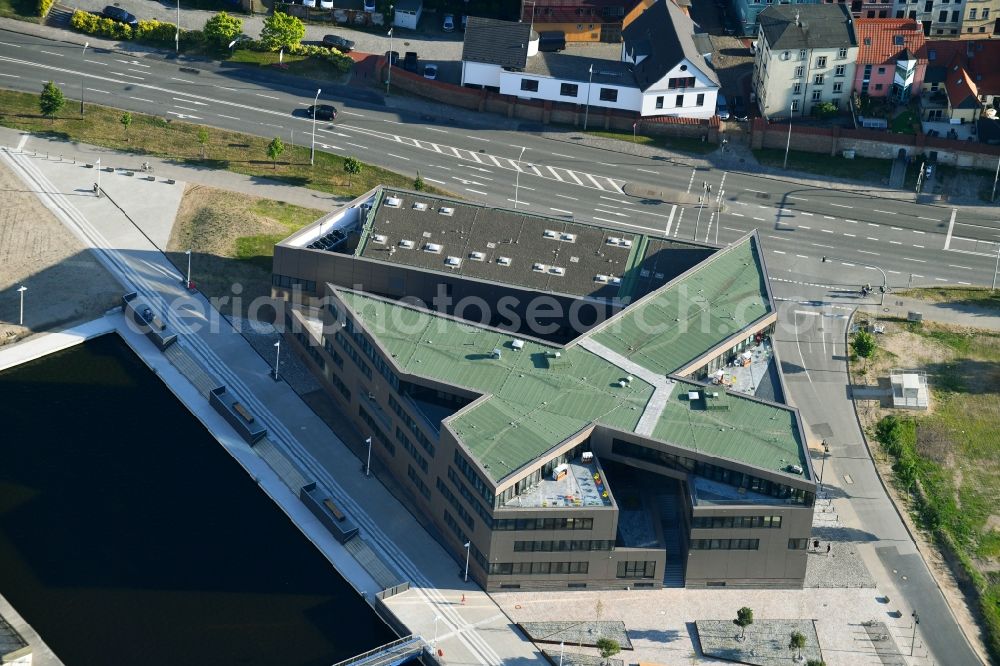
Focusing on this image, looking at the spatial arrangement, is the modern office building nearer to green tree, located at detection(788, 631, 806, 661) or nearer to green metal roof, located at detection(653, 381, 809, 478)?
green metal roof, located at detection(653, 381, 809, 478)

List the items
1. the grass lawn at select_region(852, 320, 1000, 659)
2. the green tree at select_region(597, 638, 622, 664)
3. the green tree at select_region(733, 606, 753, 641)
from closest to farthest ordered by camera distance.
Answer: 1. the green tree at select_region(597, 638, 622, 664)
2. the green tree at select_region(733, 606, 753, 641)
3. the grass lawn at select_region(852, 320, 1000, 659)

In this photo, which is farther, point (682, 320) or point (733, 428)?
point (682, 320)

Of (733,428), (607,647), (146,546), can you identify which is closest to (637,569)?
(607,647)

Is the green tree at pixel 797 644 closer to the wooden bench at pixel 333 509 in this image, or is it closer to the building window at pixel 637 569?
the building window at pixel 637 569

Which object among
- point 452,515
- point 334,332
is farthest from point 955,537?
point 334,332

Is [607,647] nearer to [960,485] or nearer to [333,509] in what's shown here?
[333,509]

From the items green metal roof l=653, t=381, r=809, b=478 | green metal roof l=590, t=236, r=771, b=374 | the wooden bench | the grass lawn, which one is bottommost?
the wooden bench

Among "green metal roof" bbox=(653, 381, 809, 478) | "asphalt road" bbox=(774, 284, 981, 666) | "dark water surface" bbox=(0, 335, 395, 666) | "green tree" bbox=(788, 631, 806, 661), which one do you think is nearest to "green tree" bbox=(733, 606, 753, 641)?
"green tree" bbox=(788, 631, 806, 661)

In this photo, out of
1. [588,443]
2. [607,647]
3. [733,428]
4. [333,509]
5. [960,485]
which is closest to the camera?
[607,647]
